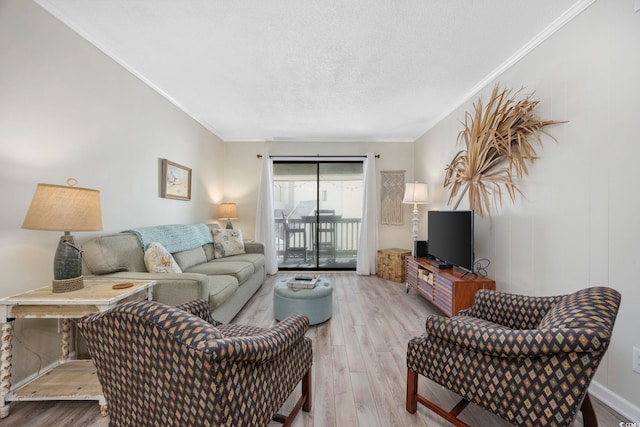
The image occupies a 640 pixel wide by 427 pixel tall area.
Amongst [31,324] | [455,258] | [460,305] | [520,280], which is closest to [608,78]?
[520,280]

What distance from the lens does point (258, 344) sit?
92cm

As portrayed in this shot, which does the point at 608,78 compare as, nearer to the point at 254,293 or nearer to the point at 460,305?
the point at 460,305

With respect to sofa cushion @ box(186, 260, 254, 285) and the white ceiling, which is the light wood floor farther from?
the white ceiling

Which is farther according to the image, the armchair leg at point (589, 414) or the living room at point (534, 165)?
the living room at point (534, 165)

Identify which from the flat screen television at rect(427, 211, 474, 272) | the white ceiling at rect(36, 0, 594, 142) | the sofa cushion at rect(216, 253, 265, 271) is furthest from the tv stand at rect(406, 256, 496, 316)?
the sofa cushion at rect(216, 253, 265, 271)

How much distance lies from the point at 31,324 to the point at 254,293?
7.01ft

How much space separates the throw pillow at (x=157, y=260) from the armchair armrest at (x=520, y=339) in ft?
7.41

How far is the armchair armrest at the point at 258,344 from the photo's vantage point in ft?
2.50

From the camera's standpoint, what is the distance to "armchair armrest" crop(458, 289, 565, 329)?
148 centimetres

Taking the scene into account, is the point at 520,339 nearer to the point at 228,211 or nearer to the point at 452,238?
the point at 452,238

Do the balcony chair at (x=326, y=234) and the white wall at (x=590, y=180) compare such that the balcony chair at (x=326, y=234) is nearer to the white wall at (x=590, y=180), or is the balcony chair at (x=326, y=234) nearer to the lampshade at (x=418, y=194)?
the lampshade at (x=418, y=194)

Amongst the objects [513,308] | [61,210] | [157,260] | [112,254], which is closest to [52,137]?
[61,210]

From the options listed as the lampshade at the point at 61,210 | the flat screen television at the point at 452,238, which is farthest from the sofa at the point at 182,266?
the flat screen television at the point at 452,238

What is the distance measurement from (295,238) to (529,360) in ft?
13.6
